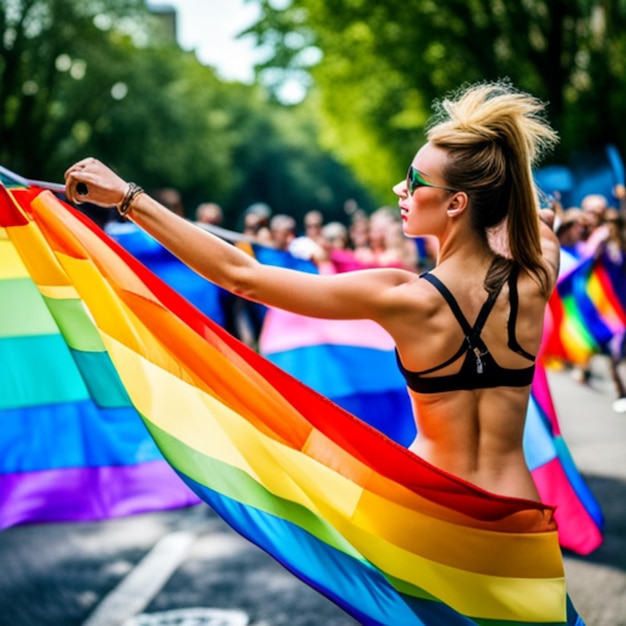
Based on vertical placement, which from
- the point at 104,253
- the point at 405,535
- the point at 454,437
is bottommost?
the point at 405,535

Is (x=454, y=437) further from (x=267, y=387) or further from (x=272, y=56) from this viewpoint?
(x=272, y=56)

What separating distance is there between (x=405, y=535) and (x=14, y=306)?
188 cm

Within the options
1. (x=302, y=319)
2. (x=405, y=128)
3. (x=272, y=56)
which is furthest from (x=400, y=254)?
(x=405, y=128)

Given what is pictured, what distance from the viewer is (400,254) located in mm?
11344

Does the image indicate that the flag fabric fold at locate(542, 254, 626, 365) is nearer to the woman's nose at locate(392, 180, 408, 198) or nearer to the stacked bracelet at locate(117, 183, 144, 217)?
the woman's nose at locate(392, 180, 408, 198)

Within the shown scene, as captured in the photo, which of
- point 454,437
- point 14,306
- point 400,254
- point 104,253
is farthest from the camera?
point 400,254

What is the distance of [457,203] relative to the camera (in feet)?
8.93

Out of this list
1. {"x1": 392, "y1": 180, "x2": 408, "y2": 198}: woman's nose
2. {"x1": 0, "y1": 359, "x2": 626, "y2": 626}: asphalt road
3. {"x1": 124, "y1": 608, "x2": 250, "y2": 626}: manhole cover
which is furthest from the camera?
{"x1": 0, "y1": 359, "x2": 626, "y2": 626}: asphalt road

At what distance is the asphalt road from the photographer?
5230 millimetres

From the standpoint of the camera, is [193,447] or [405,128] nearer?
[193,447]

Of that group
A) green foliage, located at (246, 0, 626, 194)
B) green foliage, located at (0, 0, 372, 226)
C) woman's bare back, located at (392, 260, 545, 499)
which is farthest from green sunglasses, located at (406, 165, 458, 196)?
green foliage, located at (0, 0, 372, 226)

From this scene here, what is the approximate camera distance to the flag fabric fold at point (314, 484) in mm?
2684

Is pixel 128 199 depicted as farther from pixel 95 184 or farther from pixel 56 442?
pixel 56 442

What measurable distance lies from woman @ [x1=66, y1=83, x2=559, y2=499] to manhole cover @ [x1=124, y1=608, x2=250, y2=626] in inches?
107
